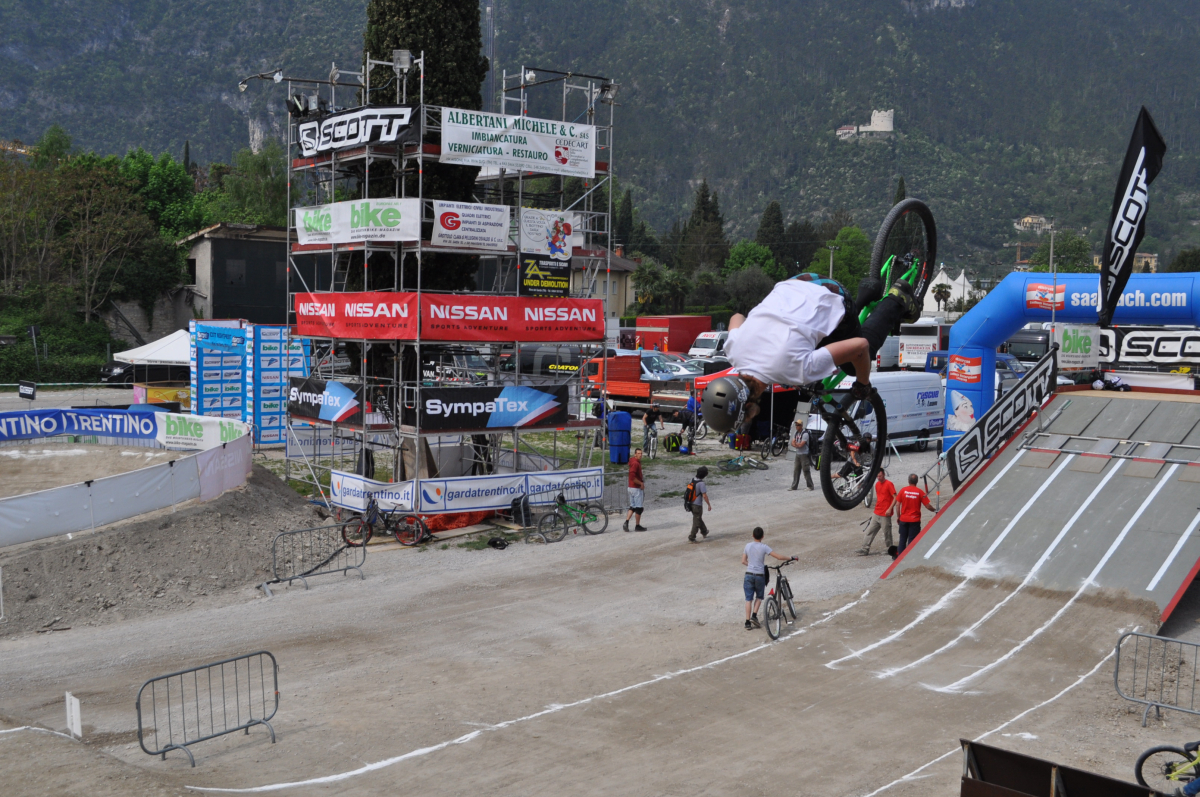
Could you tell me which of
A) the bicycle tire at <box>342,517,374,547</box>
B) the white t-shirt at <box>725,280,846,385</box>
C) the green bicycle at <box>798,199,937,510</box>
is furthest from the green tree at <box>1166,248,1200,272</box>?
the white t-shirt at <box>725,280,846,385</box>

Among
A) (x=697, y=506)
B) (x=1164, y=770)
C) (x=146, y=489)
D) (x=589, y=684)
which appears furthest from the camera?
(x=697, y=506)

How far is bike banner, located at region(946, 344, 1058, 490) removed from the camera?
2150 centimetres

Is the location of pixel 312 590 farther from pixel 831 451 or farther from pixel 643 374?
pixel 643 374

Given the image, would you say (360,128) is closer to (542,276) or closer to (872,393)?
(542,276)

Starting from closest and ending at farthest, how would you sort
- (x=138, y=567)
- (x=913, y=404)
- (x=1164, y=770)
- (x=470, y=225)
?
(x=1164, y=770) < (x=138, y=567) < (x=470, y=225) < (x=913, y=404)

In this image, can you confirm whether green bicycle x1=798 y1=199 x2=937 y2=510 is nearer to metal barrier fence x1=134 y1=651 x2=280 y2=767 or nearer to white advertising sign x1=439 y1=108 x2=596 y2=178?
metal barrier fence x1=134 y1=651 x2=280 y2=767

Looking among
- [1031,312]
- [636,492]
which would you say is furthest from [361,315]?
[1031,312]

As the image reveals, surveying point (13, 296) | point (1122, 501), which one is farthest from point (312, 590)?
point (13, 296)

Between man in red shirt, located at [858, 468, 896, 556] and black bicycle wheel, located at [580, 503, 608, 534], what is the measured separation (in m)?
6.74

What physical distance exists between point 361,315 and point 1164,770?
1957 cm

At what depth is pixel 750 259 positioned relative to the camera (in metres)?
108

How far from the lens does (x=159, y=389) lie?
1606 inches

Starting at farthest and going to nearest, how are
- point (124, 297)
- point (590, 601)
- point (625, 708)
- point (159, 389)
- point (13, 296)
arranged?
point (124, 297) → point (13, 296) → point (159, 389) → point (590, 601) → point (625, 708)

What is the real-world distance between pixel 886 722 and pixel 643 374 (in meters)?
32.2
